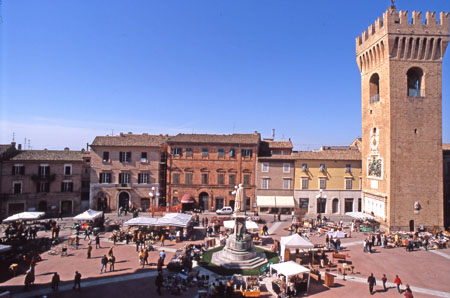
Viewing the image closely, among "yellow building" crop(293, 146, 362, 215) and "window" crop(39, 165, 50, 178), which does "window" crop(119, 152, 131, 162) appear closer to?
"window" crop(39, 165, 50, 178)

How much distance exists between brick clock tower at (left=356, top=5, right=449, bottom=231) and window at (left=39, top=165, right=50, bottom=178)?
124ft

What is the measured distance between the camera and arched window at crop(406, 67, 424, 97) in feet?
96.8

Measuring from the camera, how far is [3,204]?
32844 millimetres

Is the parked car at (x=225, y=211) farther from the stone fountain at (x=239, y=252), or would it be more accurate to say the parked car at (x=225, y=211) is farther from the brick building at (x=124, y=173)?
the stone fountain at (x=239, y=252)

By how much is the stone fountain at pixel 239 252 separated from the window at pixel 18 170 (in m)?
27.7

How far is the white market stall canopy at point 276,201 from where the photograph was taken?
36406 mm

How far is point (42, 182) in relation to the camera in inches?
1385

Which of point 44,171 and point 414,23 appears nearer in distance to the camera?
point 414,23

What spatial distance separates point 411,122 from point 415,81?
5750 millimetres

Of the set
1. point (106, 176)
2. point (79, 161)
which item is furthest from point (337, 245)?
point (79, 161)

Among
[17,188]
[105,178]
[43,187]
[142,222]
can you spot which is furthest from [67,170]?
[142,222]

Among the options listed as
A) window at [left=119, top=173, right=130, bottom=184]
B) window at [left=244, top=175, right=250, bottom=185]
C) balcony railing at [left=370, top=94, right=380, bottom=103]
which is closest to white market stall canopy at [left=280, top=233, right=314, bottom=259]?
window at [left=244, top=175, right=250, bottom=185]

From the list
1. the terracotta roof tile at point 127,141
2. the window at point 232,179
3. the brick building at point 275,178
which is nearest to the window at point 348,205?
the brick building at point 275,178

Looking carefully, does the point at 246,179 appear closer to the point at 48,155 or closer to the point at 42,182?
the point at 42,182
